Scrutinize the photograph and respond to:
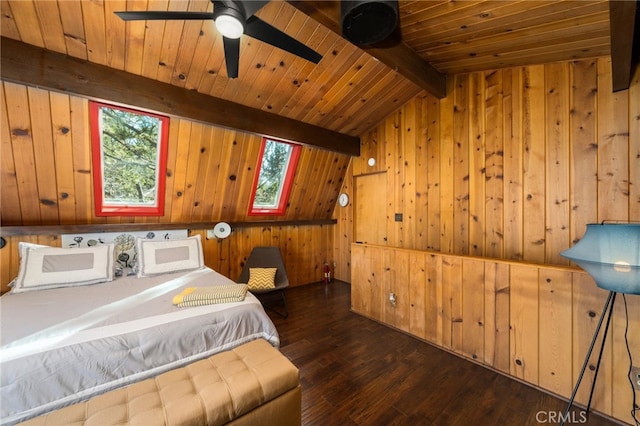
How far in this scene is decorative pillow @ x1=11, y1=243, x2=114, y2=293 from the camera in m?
2.05

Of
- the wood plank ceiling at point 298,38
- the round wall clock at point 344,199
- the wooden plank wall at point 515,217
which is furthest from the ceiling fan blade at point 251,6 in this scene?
the round wall clock at point 344,199

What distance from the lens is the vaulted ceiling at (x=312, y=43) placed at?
1.67 metres

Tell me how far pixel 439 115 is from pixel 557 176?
1.40 metres

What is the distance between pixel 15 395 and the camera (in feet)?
3.58

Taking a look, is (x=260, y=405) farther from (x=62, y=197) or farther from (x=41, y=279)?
(x=62, y=197)

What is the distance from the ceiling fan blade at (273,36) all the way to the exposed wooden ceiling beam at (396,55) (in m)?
0.18

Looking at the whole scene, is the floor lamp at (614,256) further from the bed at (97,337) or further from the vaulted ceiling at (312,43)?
the bed at (97,337)

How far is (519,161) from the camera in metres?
2.42

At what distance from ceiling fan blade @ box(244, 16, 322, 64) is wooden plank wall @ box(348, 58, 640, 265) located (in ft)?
6.82

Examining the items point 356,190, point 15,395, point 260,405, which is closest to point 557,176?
point 356,190

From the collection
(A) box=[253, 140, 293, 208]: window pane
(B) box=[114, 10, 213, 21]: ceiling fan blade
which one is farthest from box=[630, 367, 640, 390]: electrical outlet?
(A) box=[253, 140, 293, 208]: window pane

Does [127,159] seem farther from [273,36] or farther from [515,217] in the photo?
[515,217]

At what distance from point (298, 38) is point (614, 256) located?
8.72 ft

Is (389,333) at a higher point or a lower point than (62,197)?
lower
